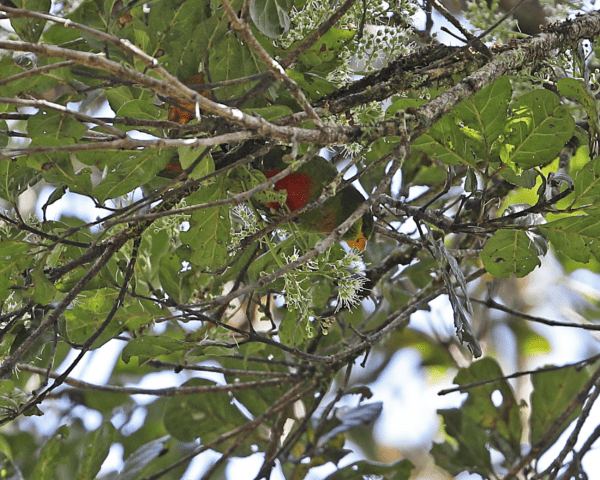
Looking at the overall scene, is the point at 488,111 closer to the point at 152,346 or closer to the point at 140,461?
the point at 152,346

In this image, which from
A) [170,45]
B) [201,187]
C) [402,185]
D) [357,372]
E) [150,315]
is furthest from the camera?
[357,372]

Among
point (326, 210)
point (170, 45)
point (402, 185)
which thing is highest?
point (402, 185)

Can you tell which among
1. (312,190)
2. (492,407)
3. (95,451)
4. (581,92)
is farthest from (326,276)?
(492,407)

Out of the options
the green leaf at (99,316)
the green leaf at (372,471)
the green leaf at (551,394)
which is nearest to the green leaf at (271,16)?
the green leaf at (99,316)

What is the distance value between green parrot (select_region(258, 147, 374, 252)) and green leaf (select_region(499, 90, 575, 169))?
0.85 feet

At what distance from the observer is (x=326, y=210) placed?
0.95m

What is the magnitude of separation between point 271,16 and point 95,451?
3.85 ft

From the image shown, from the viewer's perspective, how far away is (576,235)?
946 millimetres

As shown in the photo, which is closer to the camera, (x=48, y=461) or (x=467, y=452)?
(x=48, y=461)

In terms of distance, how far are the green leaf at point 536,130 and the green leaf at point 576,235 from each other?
10cm

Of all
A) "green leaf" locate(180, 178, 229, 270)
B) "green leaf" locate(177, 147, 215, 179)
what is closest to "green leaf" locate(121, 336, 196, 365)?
"green leaf" locate(180, 178, 229, 270)

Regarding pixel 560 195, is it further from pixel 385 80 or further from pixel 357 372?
pixel 357 372

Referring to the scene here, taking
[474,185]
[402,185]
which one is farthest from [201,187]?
[402,185]

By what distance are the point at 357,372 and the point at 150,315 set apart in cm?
254
